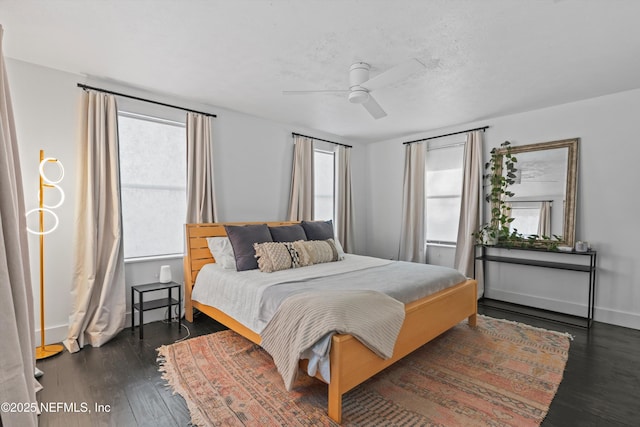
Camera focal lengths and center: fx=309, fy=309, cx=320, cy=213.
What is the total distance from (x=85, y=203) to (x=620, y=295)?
18.9ft

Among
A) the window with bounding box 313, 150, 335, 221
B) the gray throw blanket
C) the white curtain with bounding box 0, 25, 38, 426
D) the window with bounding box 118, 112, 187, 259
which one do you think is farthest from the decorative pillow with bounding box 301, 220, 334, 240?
the white curtain with bounding box 0, 25, 38, 426

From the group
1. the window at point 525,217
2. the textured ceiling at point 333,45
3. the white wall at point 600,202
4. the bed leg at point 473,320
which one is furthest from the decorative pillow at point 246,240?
the white wall at point 600,202

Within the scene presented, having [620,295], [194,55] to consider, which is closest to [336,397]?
[194,55]

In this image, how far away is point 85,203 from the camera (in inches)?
117

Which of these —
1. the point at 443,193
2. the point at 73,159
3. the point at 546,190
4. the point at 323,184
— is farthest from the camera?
the point at 323,184

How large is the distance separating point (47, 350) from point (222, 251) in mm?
1673

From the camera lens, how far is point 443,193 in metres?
5.02

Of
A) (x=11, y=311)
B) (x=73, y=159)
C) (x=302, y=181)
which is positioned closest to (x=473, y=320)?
(x=302, y=181)

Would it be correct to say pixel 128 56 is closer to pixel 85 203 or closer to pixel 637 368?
pixel 85 203

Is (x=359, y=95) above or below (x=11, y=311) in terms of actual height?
above

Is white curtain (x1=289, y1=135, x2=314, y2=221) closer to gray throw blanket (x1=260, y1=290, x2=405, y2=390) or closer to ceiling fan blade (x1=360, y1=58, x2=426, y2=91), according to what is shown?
ceiling fan blade (x1=360, y1=58, x2=426, y2=91)

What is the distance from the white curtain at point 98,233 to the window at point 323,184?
2.91 meters

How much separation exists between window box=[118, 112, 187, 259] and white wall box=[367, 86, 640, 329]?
14.2 feet

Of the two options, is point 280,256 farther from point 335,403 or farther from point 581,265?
point 581,265
